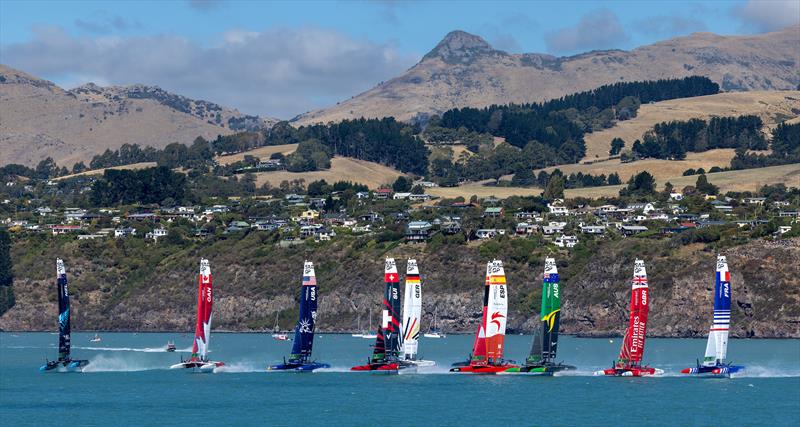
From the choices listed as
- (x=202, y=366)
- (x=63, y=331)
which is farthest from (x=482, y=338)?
(x=63, y=331)

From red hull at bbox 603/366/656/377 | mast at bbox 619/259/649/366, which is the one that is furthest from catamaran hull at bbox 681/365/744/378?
mast at bbox 619/259/649/366

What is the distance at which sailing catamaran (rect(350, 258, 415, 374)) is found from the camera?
103 m

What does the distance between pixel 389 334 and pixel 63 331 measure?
23.5 metres

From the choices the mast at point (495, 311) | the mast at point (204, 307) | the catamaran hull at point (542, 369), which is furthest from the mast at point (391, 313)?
the mast at point (204, 307)

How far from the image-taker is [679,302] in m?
166

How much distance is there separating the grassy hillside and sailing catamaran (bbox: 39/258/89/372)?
73.1 metres

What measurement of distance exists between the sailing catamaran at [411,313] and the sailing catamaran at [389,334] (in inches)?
19.8

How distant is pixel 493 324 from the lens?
3888 inches

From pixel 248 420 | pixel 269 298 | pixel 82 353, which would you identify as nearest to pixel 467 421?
pixel 248 420

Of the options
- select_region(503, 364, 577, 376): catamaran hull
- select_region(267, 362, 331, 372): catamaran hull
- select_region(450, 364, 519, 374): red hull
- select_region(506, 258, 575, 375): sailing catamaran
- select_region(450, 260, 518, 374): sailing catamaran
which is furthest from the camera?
select_region(267, 362, 331, 372): catamaran hull

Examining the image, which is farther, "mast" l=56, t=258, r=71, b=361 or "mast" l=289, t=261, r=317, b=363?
"mast" l=56, t=258, r=71, b=361

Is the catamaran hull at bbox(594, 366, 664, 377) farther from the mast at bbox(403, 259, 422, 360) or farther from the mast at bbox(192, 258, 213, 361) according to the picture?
the mast at bbox(192, 258, 213, 361)

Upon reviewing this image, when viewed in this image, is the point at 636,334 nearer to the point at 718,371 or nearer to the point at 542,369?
the point at 718,371

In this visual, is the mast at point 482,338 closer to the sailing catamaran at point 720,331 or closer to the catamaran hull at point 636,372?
the catamaran hull at point 636,372
